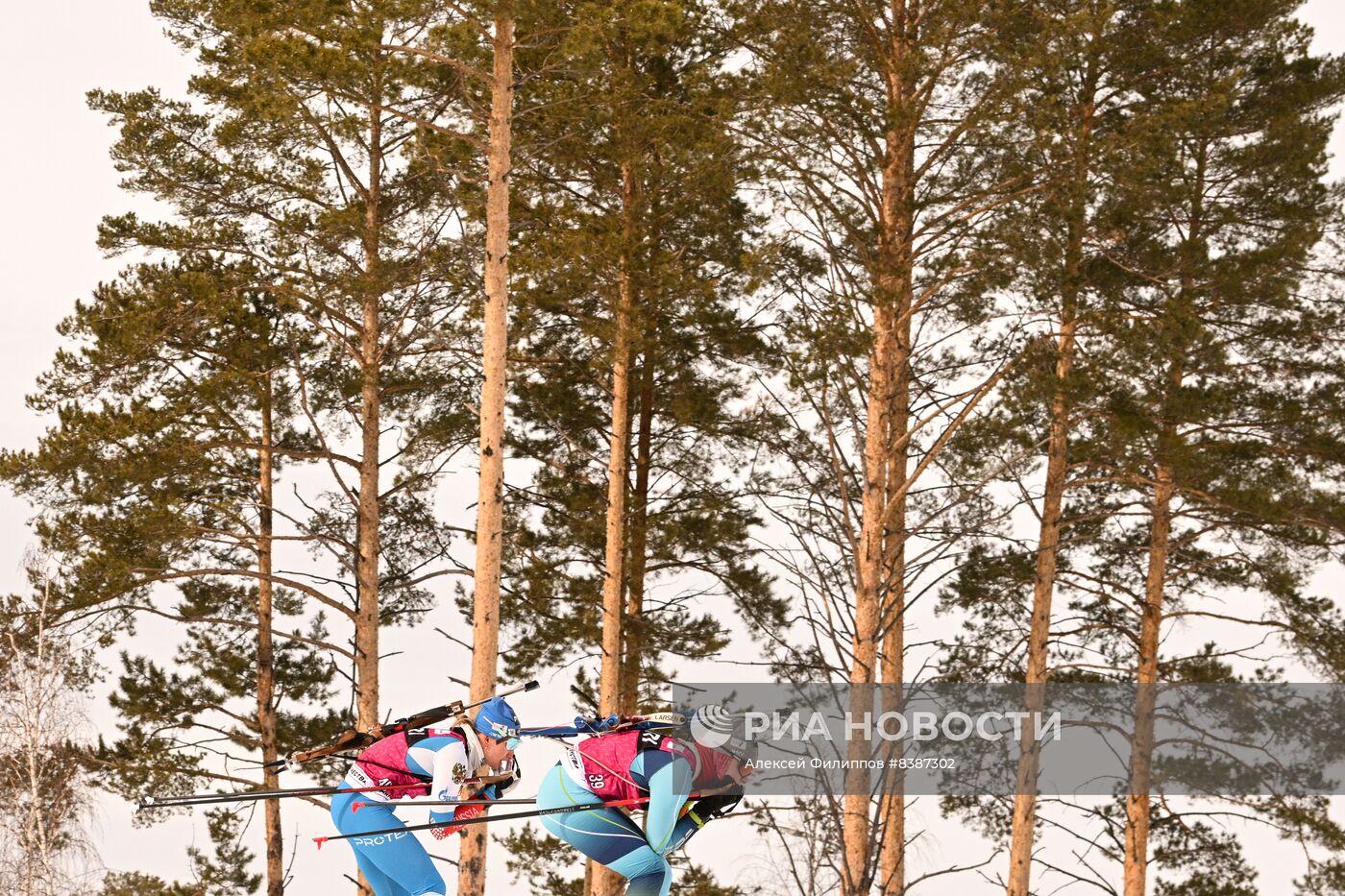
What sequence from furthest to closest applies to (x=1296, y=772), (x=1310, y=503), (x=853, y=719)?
(x=1296, y=772) < (x=1310, y=503) < (x=853, y=719)

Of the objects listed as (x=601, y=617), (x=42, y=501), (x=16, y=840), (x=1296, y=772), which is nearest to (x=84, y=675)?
(x=42, y=501)

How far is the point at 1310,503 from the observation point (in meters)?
14.4

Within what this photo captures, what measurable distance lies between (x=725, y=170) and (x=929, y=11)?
2.18 meters

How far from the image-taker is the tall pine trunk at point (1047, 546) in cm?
1391

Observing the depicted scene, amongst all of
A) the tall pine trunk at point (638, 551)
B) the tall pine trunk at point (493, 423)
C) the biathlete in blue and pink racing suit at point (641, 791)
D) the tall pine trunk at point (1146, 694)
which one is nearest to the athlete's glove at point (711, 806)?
the biathlete in blue and pink racing suit at point (641, 791)

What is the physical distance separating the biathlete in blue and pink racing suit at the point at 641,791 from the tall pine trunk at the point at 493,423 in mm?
2636

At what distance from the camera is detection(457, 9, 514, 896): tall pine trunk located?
11.1 m

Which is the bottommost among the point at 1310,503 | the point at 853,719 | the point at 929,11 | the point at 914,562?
the point at 853,719

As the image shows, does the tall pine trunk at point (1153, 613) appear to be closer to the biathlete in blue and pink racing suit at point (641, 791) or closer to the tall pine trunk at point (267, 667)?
the biathlete in blue and pink racing suit at point (641, 791)

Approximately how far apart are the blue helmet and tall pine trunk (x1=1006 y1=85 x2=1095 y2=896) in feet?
22.9

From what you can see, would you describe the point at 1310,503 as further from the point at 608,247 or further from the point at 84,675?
the point at 84,675

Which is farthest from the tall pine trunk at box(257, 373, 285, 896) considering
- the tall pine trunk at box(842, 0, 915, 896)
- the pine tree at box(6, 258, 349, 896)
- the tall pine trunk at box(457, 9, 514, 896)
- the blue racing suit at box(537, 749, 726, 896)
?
the blue racing suit at box(537, 749, 726, 896)

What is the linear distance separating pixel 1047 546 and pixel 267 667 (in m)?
9.43

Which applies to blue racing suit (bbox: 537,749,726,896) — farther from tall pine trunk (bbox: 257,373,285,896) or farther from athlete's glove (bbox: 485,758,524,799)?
tall pine trunk (bbox: 257,373,285,896)
